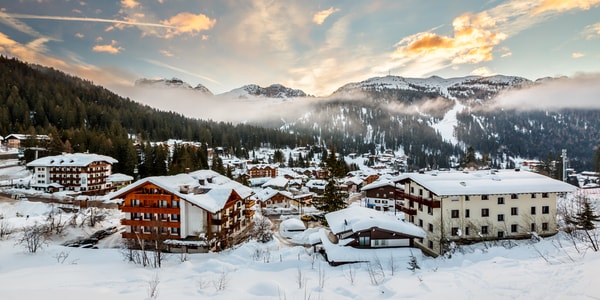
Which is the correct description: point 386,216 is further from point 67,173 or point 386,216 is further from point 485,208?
point 67,173

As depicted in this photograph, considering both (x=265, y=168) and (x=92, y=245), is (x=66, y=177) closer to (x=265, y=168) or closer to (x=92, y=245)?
(x=92, y=245)

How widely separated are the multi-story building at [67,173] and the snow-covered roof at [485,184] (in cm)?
6303

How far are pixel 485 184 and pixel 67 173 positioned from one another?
74.2 meters

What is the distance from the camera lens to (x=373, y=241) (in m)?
27.5

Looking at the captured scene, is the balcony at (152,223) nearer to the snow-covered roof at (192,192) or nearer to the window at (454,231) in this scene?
the snow-covered roof at (192,192)

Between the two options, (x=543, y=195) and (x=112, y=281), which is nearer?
(x=112, y=281)

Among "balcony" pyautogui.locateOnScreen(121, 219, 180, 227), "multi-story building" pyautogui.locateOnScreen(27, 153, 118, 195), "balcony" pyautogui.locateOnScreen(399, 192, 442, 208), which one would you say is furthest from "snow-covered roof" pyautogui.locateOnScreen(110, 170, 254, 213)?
"multi-story building" pyautogui.locateOnScreen(27, 153, 118, 195)

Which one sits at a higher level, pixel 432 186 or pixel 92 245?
pixel 432 186

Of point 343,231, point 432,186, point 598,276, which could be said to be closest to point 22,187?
point 343,231

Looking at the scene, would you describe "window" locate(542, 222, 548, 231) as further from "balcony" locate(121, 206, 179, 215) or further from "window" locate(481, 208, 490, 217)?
"balcony" locate(121, 206, 179, 215)

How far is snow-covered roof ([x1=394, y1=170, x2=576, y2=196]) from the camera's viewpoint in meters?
30.0

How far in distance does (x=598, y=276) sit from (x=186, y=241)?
31.1 m

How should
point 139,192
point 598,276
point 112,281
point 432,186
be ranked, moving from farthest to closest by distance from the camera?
point 139,192, point 432,186, point 112,281, point 598,276

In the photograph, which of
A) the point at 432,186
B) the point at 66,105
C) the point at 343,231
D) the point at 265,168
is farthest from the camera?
the point at 66,105
